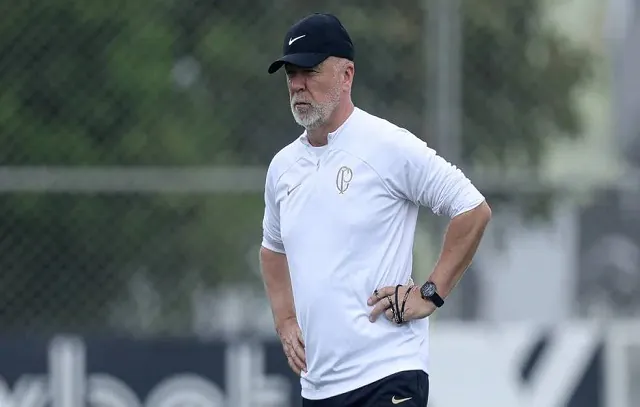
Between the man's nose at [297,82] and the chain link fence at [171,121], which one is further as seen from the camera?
the chain link fence at [171,121]

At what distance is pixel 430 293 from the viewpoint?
4.39 meters

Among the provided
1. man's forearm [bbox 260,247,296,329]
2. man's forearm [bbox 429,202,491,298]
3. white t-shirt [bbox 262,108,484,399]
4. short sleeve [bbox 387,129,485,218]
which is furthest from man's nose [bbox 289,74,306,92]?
man's forearm [bbox 260,247,296,329]

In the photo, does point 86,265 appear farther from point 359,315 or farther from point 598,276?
point 359,315

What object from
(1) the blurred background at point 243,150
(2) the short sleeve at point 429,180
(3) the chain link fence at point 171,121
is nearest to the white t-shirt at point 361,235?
(2) the short sleeve at point 429,180

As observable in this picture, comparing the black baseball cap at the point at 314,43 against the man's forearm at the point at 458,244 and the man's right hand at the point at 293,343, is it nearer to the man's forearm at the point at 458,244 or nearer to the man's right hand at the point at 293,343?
the man's forearm at the point at 458,244

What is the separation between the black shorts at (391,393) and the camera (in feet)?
14.4

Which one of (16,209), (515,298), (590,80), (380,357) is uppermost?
(590,80)

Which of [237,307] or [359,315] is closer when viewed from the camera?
[359,315]

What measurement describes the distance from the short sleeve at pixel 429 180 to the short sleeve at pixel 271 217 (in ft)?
1.59

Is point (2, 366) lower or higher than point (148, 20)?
lower

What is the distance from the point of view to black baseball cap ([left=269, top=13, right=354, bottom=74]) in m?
4.38

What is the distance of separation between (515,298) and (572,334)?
1.39ft

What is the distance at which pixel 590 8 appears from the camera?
8.13 metres

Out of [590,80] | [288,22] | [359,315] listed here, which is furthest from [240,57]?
[359,315]
